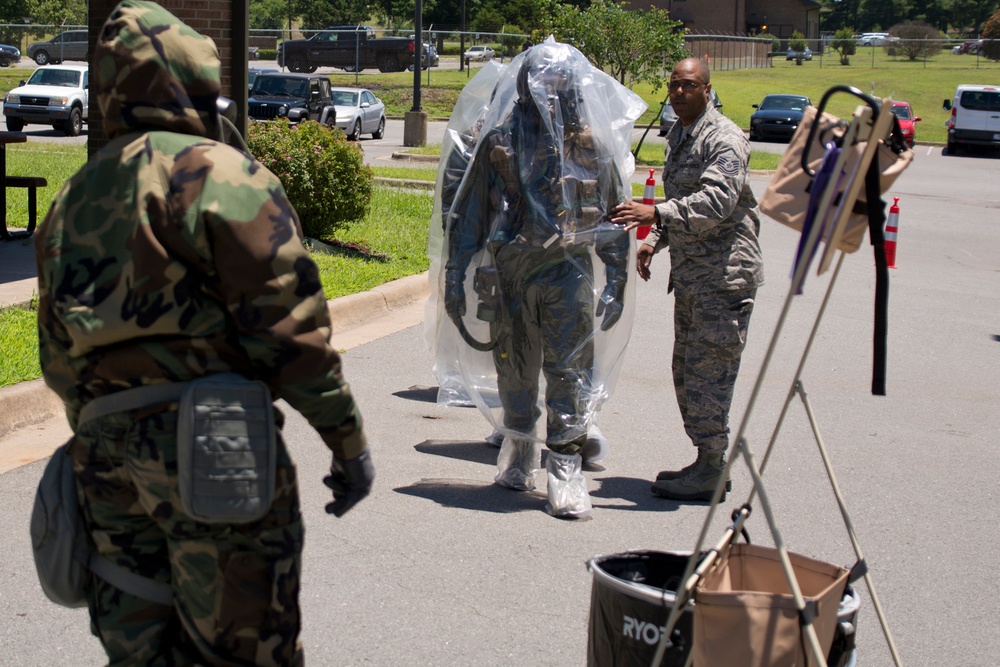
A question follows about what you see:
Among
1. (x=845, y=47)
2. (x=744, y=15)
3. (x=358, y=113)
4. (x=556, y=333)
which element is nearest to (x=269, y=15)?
(x=744, y=15)

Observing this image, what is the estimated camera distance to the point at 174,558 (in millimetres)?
2338

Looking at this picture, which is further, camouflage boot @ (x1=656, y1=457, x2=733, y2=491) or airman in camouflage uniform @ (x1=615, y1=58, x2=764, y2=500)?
camouflage boot @ (x1=656, y1=457, x2=733, y2=491)

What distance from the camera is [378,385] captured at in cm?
702

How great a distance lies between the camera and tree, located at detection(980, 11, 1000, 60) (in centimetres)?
6156

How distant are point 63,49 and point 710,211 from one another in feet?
156

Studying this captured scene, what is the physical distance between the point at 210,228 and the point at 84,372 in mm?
423

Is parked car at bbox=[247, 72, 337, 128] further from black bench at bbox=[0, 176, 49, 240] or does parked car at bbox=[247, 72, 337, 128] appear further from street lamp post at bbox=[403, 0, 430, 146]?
black bench at bbox=[0, 176, 49, 240]

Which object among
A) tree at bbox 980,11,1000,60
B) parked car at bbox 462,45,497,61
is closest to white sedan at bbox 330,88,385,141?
parked car at bbox 462,45,497,61

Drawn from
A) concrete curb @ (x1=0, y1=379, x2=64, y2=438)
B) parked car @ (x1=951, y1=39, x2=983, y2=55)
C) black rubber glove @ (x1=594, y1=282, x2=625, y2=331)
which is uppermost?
parked car @ (x1=951, y1=39, x2=983, y2=55)

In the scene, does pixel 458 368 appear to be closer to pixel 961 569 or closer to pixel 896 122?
pixel 961 569

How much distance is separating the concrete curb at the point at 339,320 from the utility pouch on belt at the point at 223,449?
2959mm

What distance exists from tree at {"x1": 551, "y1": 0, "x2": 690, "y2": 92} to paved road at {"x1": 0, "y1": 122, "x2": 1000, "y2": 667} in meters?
16.6

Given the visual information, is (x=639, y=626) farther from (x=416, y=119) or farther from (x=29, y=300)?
(x=416, y=119)

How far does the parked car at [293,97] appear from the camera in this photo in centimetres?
2694
